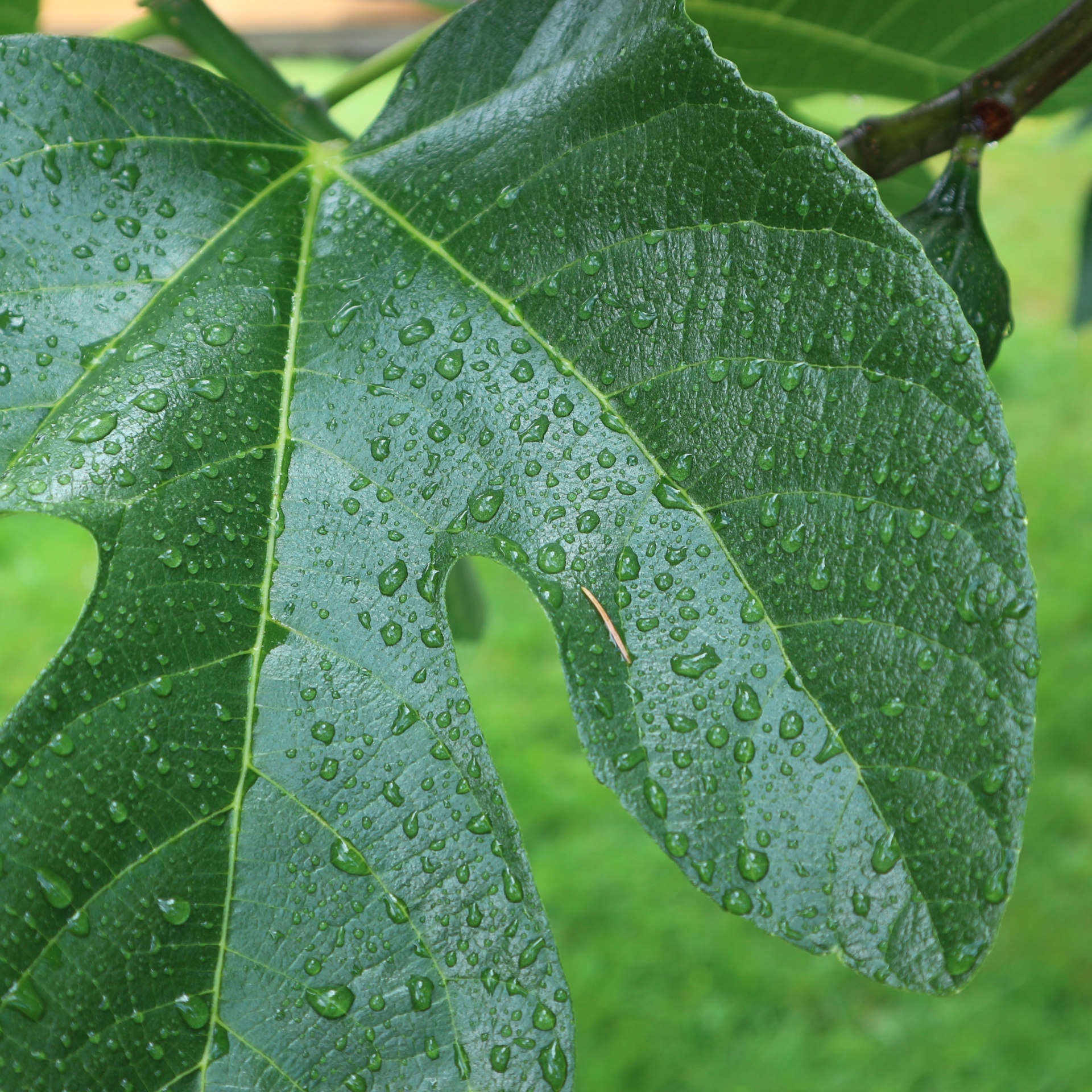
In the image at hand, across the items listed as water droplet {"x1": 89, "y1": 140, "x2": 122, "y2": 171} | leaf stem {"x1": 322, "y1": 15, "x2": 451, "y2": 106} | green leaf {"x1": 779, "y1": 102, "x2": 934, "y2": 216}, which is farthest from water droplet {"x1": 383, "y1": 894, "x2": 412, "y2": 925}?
green leaf {"x1": 779, "y1": 102, "x2": 934, "y2": 216}

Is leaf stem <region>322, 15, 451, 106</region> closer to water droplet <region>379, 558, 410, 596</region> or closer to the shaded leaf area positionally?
the shaded leaf area

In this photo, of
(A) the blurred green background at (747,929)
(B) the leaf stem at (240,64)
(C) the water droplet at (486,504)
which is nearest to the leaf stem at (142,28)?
(B) the leaf stem at (240,64)

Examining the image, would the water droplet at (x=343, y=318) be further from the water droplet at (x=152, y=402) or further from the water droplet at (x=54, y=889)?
the water droplet at (x=54, y=889)

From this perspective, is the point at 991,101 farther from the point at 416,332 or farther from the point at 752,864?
the point at 752,864

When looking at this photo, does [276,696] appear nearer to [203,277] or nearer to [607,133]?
[203,277]

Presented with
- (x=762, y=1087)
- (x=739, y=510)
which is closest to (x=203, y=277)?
(x=739, y=510)
